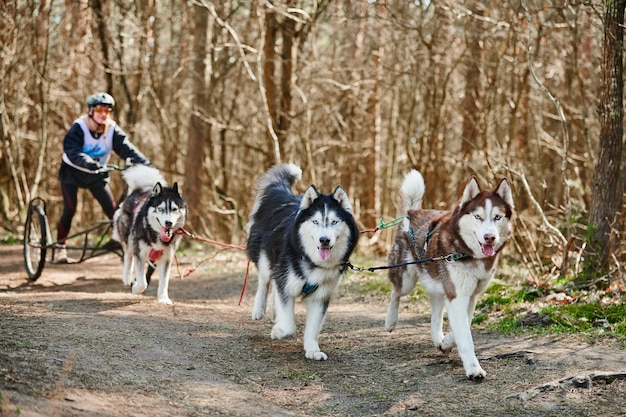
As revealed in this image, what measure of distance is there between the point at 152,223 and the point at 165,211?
0.23 metres

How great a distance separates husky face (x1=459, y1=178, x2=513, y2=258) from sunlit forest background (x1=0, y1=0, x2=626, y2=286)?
150 inches

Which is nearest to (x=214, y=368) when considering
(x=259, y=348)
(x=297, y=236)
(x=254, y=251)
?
(x=259, y=348)

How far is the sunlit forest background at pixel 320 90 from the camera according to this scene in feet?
38.7

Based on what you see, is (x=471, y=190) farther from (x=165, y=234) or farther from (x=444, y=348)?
(x=165, y=234)

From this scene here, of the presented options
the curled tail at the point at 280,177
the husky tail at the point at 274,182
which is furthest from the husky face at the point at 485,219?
the curled tail at the point at 280,177

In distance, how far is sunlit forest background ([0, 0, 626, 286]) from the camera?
11.8 metres

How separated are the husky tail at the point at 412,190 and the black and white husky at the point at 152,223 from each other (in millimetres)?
2302

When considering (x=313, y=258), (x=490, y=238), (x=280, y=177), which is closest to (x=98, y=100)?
(x=280, y=177)

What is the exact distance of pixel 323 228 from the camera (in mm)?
5062

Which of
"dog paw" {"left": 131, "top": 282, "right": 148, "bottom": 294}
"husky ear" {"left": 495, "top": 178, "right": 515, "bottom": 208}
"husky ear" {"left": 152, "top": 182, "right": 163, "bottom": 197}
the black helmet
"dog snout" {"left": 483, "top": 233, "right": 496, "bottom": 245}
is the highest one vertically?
the black helmet

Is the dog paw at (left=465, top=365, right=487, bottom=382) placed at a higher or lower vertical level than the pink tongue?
lower

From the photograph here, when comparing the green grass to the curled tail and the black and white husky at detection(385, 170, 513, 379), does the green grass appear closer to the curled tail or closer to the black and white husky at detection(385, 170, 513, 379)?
the black and white husky at detection(385, 170, 513, 379)

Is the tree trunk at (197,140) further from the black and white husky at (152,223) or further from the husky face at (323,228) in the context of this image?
the husky face at (323,228)

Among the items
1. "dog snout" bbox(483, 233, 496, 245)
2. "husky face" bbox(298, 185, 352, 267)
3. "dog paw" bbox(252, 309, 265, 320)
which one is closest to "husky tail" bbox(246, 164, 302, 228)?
"dog paw" bbox(252, 309, 265, 320)
